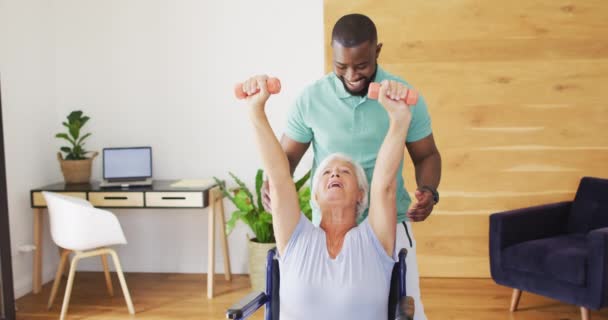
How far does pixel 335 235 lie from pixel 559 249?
70.6 inches

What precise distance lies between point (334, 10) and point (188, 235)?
1695 millimetres

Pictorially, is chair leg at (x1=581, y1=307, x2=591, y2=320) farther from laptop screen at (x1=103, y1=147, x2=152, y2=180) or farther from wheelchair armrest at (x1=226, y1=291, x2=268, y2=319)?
laptop screen at (x1=103, y1=147, x2=152, y2=180)

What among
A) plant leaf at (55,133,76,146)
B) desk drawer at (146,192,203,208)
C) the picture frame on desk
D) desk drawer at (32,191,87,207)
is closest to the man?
desk drawer at (146,192,203,208)

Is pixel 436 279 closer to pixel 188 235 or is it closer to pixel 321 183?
pixel 188 235

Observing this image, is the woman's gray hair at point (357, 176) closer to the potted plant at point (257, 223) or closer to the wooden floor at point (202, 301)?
the wooden floor at point (202, 301)

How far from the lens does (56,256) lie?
4.73 m

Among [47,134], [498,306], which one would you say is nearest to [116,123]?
[47,134]

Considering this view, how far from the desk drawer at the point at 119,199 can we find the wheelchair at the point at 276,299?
2.14 meters

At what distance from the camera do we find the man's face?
1976mm

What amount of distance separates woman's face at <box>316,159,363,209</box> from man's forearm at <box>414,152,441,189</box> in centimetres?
24

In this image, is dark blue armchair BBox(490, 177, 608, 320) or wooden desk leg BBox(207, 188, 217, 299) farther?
wooden desk leg BBox(207, 188, 217, 299)

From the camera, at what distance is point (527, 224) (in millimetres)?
3854

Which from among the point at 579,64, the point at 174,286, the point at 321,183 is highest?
the point at 579,64

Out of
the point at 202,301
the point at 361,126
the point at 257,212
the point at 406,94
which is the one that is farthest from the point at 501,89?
the point at 406,94
